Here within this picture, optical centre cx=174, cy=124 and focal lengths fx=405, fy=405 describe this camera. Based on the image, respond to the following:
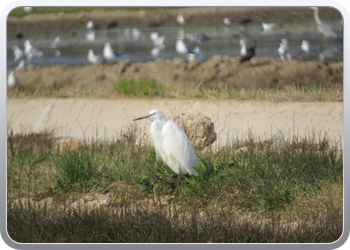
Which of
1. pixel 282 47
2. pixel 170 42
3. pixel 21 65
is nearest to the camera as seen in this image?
pixel 282 47

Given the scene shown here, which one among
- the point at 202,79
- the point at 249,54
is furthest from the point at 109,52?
the point at 249,54

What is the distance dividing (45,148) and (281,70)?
6.23 metres

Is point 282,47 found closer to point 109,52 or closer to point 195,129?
point 195,129

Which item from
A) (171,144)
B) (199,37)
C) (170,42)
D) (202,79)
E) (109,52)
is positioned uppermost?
(199,37)

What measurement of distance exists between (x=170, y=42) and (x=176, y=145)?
6514mm

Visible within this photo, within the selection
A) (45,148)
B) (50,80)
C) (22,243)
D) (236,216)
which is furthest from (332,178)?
(50,80)

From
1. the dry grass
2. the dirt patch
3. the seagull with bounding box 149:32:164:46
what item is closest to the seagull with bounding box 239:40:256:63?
the dry grass

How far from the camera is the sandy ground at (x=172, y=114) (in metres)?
5.21

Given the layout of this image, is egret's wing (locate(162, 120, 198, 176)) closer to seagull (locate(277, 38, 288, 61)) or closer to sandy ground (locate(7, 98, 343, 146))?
sandy ground (locate(7, 98, 343, 146))

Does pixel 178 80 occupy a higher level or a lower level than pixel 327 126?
lower

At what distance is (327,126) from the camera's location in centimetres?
478

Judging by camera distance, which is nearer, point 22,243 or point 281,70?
point 22,243

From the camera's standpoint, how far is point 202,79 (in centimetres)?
979

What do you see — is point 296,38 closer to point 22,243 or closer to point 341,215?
point 341,215
